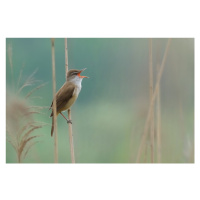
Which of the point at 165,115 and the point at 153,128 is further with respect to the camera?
the point at 165,115

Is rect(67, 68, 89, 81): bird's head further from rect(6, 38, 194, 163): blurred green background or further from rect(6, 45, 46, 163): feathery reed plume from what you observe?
rect(6, 45, 46, 163): feathery reed plume

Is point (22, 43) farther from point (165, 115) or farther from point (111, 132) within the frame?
point (165, 115)

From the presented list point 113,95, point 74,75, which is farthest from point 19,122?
point 113,95

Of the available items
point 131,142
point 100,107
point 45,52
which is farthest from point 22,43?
point 131,142

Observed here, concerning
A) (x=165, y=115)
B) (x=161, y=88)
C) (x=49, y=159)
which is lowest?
(x=49, y=159)

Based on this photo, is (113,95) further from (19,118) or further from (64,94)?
(19,118)

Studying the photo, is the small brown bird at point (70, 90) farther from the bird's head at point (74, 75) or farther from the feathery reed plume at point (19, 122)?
the feathery reed plume at point (19, 122)
